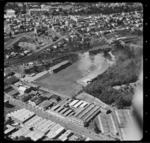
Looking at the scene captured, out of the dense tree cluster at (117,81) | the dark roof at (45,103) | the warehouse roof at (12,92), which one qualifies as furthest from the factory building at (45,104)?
the dense tree cluster at (117,81)

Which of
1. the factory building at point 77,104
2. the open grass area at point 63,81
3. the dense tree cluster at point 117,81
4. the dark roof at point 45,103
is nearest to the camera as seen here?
the factory building at point 77,104

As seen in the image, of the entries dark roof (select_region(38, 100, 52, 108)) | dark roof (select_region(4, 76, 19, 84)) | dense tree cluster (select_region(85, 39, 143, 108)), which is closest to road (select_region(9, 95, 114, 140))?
dark roof (select_region(38, 100, 52, 108))

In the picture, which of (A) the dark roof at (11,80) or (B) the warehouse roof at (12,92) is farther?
(A) the dark roof at (11,80)

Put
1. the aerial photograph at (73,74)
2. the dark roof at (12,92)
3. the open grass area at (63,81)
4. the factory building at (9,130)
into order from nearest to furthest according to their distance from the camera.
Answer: the factory building at (9,130) < the aerial photograph at (73,74) < the dark roof at (12,92) < the open grass area at (63,81)

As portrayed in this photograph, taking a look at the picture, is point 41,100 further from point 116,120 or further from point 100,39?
point 100,39

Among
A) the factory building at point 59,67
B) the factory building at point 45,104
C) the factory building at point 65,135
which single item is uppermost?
the factory building at point 59,67

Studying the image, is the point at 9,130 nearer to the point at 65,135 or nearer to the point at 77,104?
the point at 65,135

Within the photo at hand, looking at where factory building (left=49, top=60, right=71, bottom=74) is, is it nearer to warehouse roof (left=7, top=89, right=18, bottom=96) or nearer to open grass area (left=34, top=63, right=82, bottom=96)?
open grass area (left=34, top=63, right=82, bottom=96)

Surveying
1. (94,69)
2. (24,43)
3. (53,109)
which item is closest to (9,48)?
(24,43)

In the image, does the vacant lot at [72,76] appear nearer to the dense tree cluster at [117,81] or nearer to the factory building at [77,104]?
the dense tree cluster at [117,81]
